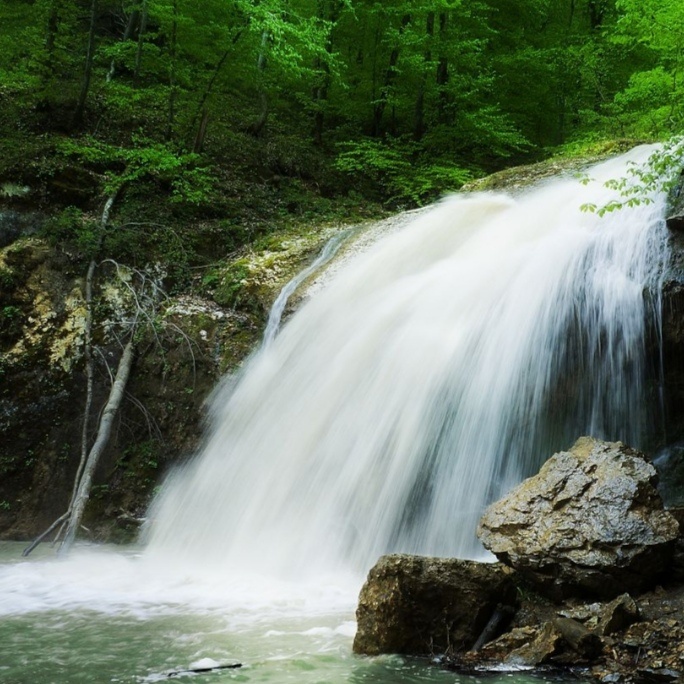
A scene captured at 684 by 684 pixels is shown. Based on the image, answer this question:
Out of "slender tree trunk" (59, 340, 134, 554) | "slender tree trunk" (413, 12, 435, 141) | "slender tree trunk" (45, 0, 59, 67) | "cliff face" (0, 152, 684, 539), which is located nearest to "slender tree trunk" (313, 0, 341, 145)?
"slender tree trunk" (413, 12, 435, 141)

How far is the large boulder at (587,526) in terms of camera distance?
3.59m

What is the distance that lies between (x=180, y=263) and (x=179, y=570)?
468 centimetres

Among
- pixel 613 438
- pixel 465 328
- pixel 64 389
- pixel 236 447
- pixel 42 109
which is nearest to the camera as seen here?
pixel 613 438

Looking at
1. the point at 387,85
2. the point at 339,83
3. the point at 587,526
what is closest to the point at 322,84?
the point at 339,83

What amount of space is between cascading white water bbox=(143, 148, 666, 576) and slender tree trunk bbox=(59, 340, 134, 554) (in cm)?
74

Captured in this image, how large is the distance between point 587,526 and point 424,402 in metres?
2.23

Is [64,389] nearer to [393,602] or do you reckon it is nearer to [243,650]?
[243,650]

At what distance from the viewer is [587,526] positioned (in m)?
3.73

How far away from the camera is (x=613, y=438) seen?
5207mm

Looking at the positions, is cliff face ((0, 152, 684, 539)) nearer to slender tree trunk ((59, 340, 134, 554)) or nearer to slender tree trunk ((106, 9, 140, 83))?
slender tree trunk ((59, 340, 134, 554))

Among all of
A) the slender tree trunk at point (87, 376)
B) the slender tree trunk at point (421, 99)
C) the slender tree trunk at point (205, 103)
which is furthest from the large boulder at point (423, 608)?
the slender tree trunk at point (421, 99)

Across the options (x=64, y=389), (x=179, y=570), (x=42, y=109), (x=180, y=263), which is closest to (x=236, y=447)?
(x=179, y=570)

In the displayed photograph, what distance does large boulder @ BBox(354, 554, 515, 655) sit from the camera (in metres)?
3.53

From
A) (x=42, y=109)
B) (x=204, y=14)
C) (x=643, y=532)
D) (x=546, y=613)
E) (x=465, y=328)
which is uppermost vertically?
(x=204, y=14)
